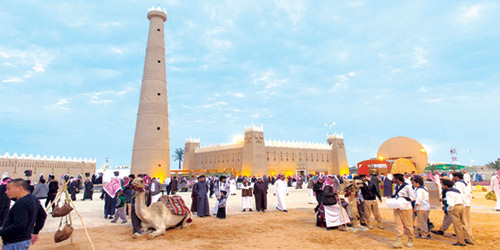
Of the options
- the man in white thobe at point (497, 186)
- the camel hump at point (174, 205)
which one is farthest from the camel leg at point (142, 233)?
the man in white thobe at point (497, 186)

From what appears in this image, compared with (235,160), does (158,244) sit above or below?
below

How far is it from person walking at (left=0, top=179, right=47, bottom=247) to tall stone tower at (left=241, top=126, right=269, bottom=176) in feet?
106

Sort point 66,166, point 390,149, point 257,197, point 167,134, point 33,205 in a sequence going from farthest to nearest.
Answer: point 66,166
point 390,149
point 167,134
point 257,197
point 33,205

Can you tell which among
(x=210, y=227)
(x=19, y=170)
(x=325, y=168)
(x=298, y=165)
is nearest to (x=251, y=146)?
(x=298, y=165)

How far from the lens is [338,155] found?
44.8 m

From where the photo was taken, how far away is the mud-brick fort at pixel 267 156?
36.6 metres

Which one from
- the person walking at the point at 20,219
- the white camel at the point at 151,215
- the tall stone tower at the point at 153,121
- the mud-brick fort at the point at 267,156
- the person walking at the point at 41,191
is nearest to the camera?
the person walking at the point at 20,219

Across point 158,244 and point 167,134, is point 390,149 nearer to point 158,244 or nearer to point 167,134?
point 167,134

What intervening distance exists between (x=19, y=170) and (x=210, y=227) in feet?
99.6

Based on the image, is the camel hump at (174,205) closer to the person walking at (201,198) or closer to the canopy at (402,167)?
the person walking at (201,198)

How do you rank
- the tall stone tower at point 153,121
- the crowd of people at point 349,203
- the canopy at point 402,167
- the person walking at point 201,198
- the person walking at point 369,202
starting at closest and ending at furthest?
the crowd of people at point 349,203, the person walking at point 369,202, the person walking at point 201,198, the canopy at point 402,167, the tall stone tower at point 153,121

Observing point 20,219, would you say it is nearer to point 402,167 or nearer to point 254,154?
point 402,167

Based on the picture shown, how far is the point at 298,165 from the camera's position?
4172cm

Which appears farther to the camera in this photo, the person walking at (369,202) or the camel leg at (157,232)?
the person walking at (369,202)
